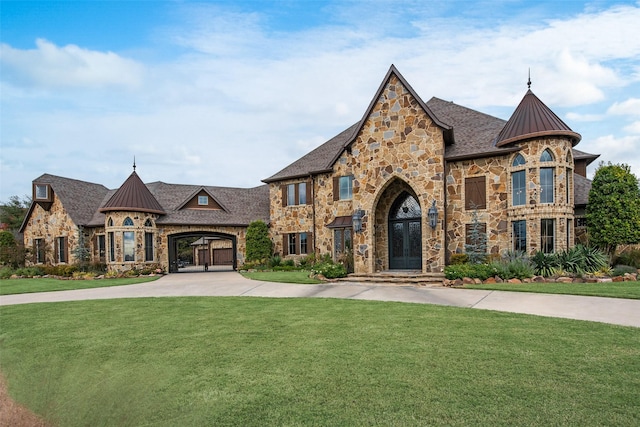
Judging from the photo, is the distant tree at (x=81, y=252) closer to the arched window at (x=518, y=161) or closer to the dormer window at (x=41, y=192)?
the dormer window at (x=41, y=192)

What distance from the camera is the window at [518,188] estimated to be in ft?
55.6

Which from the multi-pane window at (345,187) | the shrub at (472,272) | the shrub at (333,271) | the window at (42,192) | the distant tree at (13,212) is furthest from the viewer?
the distant tree at (13,212)

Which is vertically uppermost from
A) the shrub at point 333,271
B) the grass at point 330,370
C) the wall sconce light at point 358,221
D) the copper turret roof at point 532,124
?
the copper turret roof at point 532,124

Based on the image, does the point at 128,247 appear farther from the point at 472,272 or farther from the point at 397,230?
the point at 472,272

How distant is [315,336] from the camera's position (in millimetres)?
7016

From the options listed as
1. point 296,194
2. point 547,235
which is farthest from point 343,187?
point 547,235

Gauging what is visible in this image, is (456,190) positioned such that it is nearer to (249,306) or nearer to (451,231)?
(451,231)

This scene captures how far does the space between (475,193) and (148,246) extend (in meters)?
19.5

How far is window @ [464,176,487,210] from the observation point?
17891 millimetres

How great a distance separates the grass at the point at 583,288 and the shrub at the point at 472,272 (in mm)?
992

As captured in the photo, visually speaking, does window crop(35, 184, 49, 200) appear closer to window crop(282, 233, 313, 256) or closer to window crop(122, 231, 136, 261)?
window crop(122, 231, 136, 261)

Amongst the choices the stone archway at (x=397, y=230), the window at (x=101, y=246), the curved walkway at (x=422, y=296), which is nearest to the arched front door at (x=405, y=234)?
the stone archway at (x=397, y=230)

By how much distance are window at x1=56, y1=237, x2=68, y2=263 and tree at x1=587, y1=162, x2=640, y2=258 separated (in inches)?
1227

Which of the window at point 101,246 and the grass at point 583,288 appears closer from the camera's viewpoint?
the grass at point 583,288
